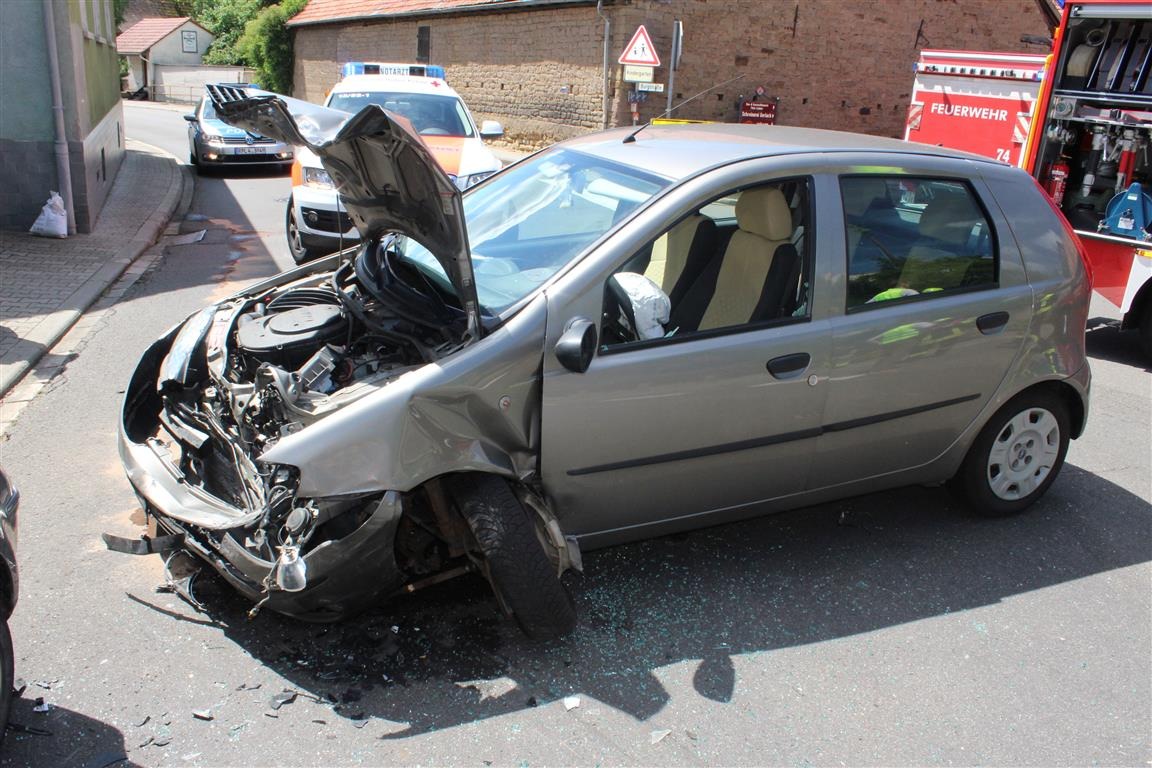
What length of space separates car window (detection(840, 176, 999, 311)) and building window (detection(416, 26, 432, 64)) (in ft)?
83.1

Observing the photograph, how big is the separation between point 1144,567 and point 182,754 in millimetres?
4185

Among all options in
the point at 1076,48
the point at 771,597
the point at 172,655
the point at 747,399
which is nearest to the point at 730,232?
the point at 747,399

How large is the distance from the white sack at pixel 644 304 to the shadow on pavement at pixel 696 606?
3.69 ft

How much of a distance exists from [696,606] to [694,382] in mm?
961

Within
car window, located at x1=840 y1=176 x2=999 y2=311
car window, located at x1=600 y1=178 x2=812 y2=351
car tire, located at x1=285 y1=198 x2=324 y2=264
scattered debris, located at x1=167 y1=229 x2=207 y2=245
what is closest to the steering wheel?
car window, located at x1=600 y1=178 x2=812 y2=351

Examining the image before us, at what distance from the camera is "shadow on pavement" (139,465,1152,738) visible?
10.7 feet

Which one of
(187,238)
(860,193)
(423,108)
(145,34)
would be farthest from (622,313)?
(145,34)

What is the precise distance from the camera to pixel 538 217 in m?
4.09

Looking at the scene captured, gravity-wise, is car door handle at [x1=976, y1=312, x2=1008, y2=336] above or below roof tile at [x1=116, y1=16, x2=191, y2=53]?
above

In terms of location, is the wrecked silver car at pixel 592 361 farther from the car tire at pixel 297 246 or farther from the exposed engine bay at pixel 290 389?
the car tire at pixel 297 246

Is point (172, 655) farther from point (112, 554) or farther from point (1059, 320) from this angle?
point (1059, 320)

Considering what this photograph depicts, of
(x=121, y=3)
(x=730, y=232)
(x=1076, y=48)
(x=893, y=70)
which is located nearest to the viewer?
(x=730, y=232)

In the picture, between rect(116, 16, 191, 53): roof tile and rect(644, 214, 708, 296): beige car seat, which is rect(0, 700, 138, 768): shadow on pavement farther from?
rect(116, 16, 191, 53): roof tile

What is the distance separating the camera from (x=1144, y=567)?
4.38 meters
